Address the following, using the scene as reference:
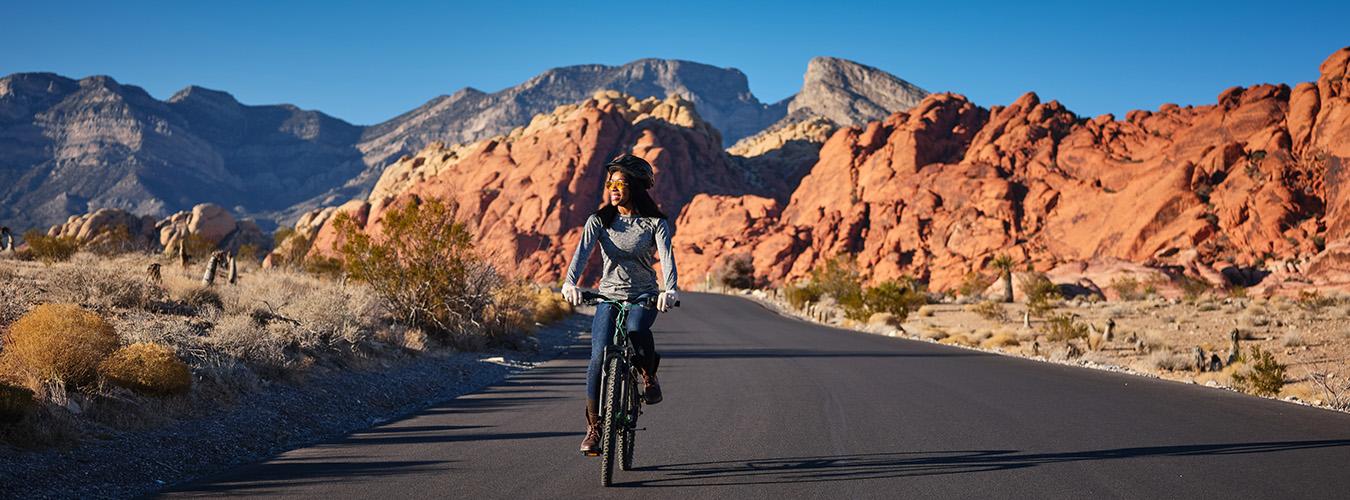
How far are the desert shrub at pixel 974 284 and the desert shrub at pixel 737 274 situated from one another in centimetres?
2153

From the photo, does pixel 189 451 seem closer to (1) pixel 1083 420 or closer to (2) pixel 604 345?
(2) pixel 604 345

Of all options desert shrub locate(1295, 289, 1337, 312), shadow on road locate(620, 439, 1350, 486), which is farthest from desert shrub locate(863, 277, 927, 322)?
shadow on road locate(620, 439, 1350, 486)

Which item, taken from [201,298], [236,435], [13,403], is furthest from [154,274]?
[13,403]

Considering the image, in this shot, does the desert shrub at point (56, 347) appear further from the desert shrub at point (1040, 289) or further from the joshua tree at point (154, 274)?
the desert shrub at point (1040, 289)

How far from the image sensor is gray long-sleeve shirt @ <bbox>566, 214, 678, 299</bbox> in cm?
659

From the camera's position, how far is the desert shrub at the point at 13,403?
644 centimetres

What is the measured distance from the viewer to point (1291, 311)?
113ft

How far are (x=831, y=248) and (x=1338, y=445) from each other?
7684cm

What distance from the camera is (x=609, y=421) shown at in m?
6.32

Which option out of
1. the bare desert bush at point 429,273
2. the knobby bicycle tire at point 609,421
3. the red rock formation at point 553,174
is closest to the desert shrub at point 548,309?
the bare desert bush at point 429,273

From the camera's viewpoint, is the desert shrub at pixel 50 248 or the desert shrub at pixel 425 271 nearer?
the desert shrub at pixel 425 271

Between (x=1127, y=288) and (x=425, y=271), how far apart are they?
44.6m

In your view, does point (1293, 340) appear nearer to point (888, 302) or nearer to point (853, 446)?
point (888, 302)

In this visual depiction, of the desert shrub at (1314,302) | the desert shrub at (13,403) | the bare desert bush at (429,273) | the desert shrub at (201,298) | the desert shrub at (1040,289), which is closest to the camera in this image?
the desert shrub at (13,403)
